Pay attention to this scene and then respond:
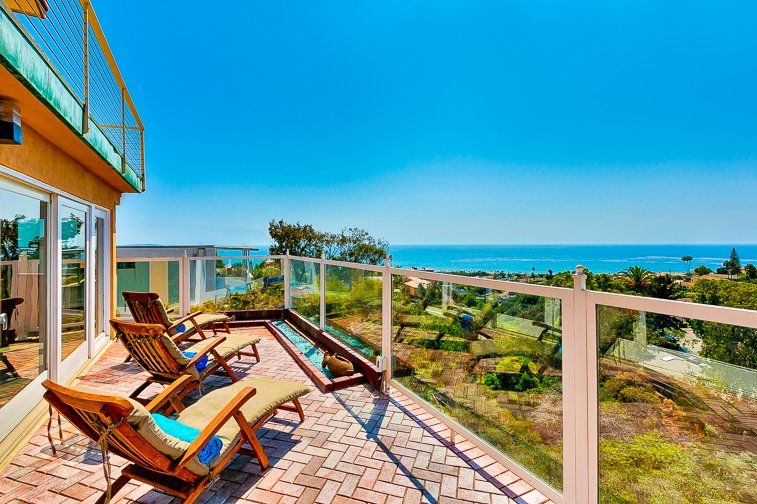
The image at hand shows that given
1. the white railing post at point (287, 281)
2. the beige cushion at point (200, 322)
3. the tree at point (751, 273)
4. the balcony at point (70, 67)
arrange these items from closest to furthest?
1. the balcony at point (70, 67)
2. the beige cushion at point (200, 322)
3. the tree at point (751, 273)
4. the white railing post at point (287, 281)

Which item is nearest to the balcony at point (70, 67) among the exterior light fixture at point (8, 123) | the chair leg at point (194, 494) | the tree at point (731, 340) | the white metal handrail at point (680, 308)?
the exterior light fixture at point (8, 123)

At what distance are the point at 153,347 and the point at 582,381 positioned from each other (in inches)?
158

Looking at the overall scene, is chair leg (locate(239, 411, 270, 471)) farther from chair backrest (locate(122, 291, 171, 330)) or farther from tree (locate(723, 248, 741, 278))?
tree (locate(723, 248, 741, 278))

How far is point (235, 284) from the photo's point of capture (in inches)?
351

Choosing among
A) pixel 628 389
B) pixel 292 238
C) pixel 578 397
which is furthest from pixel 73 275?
pixel 292 238

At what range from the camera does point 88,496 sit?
2.53 metres

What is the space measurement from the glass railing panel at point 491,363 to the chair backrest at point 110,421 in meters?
2.29

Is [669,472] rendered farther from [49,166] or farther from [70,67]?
[49,166]

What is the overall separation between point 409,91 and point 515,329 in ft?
78.0

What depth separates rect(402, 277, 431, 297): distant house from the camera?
411 cm

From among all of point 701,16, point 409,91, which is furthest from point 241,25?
point 701,16

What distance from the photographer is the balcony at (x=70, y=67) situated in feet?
7.63

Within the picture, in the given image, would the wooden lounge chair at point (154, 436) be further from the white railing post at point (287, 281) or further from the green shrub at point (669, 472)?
the white railing post at point (287, 281)

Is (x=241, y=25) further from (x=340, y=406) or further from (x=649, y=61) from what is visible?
(x=649, y=61)
